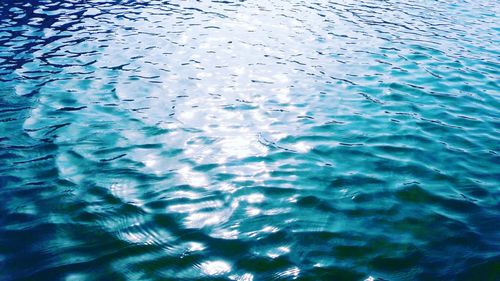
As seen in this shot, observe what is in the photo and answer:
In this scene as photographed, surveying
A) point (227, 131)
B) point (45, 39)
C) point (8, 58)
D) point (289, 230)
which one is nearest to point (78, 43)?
point (45, 39)

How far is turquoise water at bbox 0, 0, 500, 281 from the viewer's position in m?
5.87

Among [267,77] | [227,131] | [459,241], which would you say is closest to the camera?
[459,241]

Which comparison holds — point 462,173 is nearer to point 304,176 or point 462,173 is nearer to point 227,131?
point 304,176

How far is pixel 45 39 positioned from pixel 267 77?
37.5ft

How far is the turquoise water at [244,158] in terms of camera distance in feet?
19.2

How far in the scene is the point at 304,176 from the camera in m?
8.15

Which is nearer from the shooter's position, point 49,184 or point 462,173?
point 49,184

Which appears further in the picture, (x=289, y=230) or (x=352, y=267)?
(x=289, y=230)

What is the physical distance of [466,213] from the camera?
7.10 m

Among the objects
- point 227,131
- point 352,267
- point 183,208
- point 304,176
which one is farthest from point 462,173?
point 183,208

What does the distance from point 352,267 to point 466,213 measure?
3.15 meters

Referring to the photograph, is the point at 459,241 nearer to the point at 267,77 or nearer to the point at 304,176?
the point at 304,176

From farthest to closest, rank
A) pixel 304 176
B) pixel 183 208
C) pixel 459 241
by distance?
pixel 304 176 < pixel 183 208 < pixel 459 241

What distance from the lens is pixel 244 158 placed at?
878cm
